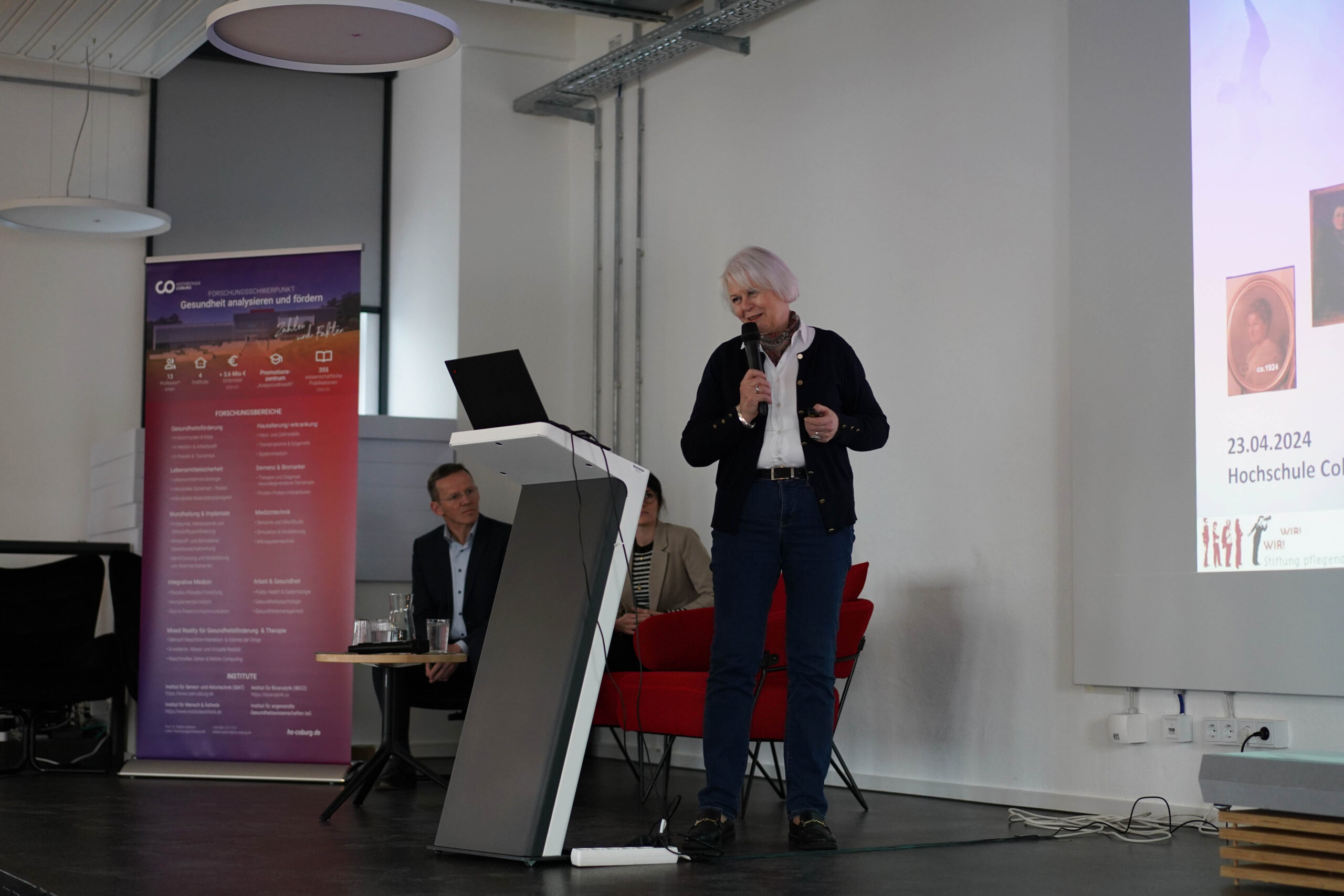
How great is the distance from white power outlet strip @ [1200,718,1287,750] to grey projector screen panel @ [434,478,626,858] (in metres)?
2.03

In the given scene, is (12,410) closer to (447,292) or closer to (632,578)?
(447,292)

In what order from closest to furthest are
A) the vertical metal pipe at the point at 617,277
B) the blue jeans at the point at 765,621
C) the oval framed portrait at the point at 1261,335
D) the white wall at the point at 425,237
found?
the blue jeans at the point at 765,621 → the oval framed portrait at the point at 1261,335 → the vertical metal pipe at the point at 617,277 → the white wall at the point at 425,237

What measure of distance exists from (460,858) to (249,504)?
2985mm

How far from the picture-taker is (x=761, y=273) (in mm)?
3727

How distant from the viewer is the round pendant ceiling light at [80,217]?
6.79 meters

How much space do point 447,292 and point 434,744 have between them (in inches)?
97.4

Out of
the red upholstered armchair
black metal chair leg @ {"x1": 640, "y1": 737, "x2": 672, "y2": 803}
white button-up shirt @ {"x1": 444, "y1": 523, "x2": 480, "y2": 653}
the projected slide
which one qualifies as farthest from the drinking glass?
the projected slide

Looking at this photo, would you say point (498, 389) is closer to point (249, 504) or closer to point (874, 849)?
point (874, 849)

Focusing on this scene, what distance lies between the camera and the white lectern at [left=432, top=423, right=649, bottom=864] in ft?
10.9

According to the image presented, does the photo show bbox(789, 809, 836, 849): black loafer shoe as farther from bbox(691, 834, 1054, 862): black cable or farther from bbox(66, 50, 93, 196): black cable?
bbox(66, 50, 93, 196): black cable

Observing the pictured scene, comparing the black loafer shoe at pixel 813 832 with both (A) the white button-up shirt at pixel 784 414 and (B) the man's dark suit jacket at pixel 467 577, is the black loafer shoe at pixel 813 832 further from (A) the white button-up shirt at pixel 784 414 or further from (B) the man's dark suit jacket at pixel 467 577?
(B) the man's dark suit jacket at pixel 467 577

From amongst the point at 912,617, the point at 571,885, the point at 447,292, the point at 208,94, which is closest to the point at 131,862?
the point at 571,885

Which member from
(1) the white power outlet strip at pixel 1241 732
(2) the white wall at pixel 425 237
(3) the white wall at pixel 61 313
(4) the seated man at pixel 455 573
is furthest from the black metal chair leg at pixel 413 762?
(3) the white wall at pixel 61 313

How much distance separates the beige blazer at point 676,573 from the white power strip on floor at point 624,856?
2431 millimetres
